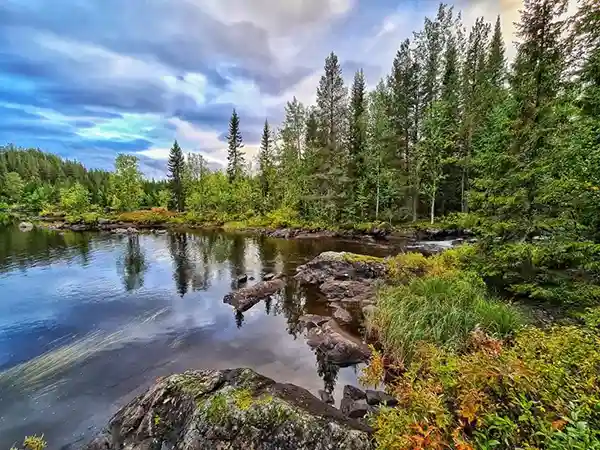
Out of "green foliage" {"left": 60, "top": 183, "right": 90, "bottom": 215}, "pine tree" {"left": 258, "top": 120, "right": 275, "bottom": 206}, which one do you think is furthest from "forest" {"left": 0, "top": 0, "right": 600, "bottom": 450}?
"green foliage" {"left": 60, "top": 183, "right": 90, "bottom": 215}

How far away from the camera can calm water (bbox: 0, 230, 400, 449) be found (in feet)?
24.7

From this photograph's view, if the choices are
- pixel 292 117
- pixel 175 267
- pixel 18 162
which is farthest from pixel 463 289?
pixel 18 162

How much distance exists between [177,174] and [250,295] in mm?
53775

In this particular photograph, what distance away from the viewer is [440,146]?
3006 centimetres

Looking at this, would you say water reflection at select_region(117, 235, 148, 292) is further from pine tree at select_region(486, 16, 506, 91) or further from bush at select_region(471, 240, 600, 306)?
pine tree at select_region(486, 16, 506, 91)

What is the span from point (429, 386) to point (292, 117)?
155ft

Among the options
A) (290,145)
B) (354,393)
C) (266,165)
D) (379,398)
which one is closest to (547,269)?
(379,398)

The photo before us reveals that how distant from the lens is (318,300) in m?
14.1

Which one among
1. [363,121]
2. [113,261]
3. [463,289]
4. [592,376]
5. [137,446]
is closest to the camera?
[592,376]

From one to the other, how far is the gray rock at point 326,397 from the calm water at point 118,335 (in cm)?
17

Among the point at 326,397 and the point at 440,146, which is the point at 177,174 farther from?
the point at 326,397

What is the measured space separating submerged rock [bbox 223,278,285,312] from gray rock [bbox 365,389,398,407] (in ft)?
24.3

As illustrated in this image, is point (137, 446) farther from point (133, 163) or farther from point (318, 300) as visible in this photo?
point (133, 163)

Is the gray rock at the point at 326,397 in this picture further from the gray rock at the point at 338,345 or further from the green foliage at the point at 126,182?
the green foliage at the point at 126,182
